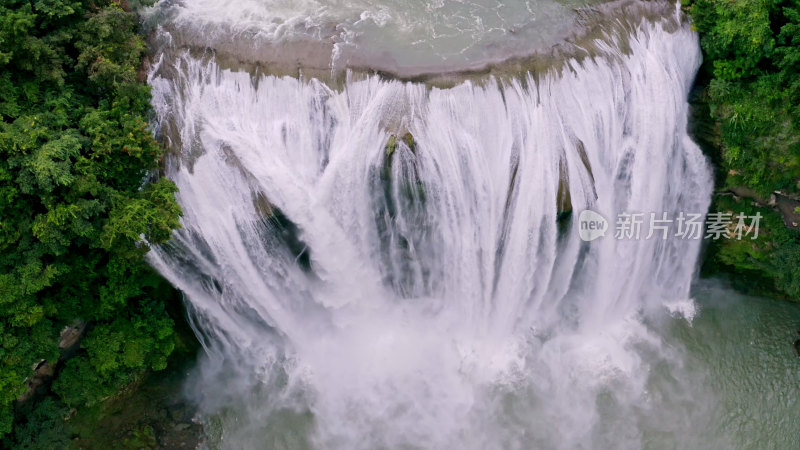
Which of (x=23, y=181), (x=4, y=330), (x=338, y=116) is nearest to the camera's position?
(x=23, y=181)

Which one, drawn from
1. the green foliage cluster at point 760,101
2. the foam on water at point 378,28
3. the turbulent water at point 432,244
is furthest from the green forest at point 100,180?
the foam on water at point 378,28

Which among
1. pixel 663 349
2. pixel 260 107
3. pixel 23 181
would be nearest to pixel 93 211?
pixel 23 181

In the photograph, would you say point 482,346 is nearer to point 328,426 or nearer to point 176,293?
A: point 328,426

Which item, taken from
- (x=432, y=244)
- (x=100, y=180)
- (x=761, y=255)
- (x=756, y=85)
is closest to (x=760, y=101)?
(x=756, y=85)
